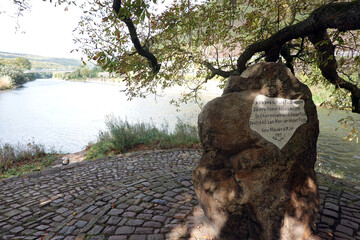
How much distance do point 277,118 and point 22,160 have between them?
9483mm

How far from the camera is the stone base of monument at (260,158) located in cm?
240

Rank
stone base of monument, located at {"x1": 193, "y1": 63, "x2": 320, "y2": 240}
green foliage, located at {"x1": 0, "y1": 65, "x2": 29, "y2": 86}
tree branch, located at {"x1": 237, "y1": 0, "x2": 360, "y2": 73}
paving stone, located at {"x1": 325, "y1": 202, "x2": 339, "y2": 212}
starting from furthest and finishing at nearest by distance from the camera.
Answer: green foliage, located at {"x1": 0, "y1": 65, "x2": 29, "y2": 86}, paving stone, located at {"x1": 325, "y1": 202, "x2": 339, "y2": 212}, tree branch, located at {"x1": 237, "y1": 0, "x2": 360, "y2": 73}, stone base of monument, located at {"x1": 193, "y1": 63, "x2": 320, "y2": 240}

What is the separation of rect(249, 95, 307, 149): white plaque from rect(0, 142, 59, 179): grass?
7279 millimetres

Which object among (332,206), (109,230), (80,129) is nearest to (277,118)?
(332,206)

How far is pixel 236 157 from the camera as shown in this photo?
8.23 feet

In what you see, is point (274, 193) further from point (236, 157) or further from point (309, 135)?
point (309, 135)

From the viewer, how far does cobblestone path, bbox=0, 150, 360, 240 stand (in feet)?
9.43

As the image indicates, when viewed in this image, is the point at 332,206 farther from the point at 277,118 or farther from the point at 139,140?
the point at 139,140

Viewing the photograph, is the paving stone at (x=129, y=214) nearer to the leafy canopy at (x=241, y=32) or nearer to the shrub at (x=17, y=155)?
the leafy canopy at (x=241, y=32)

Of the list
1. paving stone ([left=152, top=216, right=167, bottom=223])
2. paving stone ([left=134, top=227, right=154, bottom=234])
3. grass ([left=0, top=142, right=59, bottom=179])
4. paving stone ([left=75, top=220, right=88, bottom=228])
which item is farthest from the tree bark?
grass ([left=0, top=142, right=59, bottom=179])

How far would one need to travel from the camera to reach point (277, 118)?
2.62 metres

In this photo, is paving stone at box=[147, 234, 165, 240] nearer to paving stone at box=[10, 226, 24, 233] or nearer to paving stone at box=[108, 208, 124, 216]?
paving stone at box=[108, 208, 124, 216]

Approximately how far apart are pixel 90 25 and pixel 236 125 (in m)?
5.19

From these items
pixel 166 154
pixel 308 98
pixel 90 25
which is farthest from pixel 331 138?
pixel 90 25
